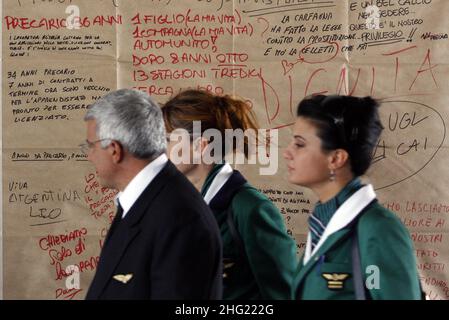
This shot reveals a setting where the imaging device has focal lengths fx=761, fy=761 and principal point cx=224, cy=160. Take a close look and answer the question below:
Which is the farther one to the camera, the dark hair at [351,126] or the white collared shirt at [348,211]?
the dark hair at [351,126]

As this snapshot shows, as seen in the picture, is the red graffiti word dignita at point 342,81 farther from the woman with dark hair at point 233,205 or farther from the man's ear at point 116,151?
the man's ear at point 116,151

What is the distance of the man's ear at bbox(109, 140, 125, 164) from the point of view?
190 cm

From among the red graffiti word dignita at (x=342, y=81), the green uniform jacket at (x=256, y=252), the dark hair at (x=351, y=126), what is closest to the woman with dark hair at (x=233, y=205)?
the green uniform jacket at (x=256, y=252)

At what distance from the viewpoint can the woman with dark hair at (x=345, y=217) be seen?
5.63ft

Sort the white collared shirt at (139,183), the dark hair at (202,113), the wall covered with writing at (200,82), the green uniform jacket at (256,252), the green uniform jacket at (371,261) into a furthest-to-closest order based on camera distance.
Result: the wall covered with writing at (200,82), the dark hair at (202,113), the green uniform jacket at (256,252), the white collared shirt at (139,183), the green uniform jacket at (371,261)

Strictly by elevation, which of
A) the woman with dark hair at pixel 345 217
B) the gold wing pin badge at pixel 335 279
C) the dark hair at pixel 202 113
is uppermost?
the dark hair at pixel 202 113

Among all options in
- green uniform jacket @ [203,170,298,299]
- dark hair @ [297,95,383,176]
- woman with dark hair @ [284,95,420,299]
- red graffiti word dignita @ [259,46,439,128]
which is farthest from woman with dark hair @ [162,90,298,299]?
red graffiti word dignita @ [259,46,439,128]

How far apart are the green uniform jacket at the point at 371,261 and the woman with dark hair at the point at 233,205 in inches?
16.8

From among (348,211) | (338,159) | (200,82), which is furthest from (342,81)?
(348,211)

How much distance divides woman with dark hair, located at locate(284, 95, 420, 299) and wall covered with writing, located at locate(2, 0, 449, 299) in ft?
6.23

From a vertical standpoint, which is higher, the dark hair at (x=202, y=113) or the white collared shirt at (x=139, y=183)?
the dark hair at (x=202, y=113)

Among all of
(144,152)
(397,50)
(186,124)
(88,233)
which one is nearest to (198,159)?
(186,124)

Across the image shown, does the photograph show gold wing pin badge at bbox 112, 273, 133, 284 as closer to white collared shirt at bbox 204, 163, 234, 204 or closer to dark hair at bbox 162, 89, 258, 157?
white collared shirt at bbox 204, 163, 234, 204

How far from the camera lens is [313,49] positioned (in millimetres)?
3883
